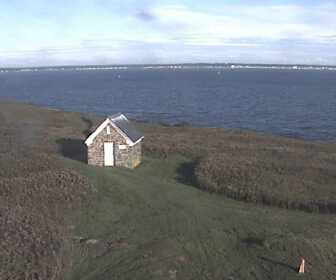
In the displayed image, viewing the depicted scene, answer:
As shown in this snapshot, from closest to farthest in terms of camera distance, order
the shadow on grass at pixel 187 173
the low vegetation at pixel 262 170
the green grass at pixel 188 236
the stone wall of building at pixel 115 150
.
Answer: the green grass at pixel 188 236, the low vegetation at pixel 262 170, the shadow on grass at pixel 187 173, the stone wall of building at pixel 115 150

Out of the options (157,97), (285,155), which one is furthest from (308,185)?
(157,97)

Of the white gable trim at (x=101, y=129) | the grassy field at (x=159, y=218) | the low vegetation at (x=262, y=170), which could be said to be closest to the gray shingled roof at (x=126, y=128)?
the white gable trim at (x=101, y=129)

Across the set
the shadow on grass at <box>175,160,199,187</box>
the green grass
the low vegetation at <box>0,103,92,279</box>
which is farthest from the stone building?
the green grass

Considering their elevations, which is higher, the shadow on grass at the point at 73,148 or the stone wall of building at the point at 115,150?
the stone wall of building at the point at 115,150

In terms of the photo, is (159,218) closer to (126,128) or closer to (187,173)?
(187,173)

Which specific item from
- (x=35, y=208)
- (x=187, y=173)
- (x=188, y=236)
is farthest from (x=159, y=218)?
(x=187, y=173)

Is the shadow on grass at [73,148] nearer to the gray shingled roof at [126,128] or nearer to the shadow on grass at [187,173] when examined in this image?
the gray shingled roof at [126,128]

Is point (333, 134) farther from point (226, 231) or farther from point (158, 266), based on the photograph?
point (158, 266)
